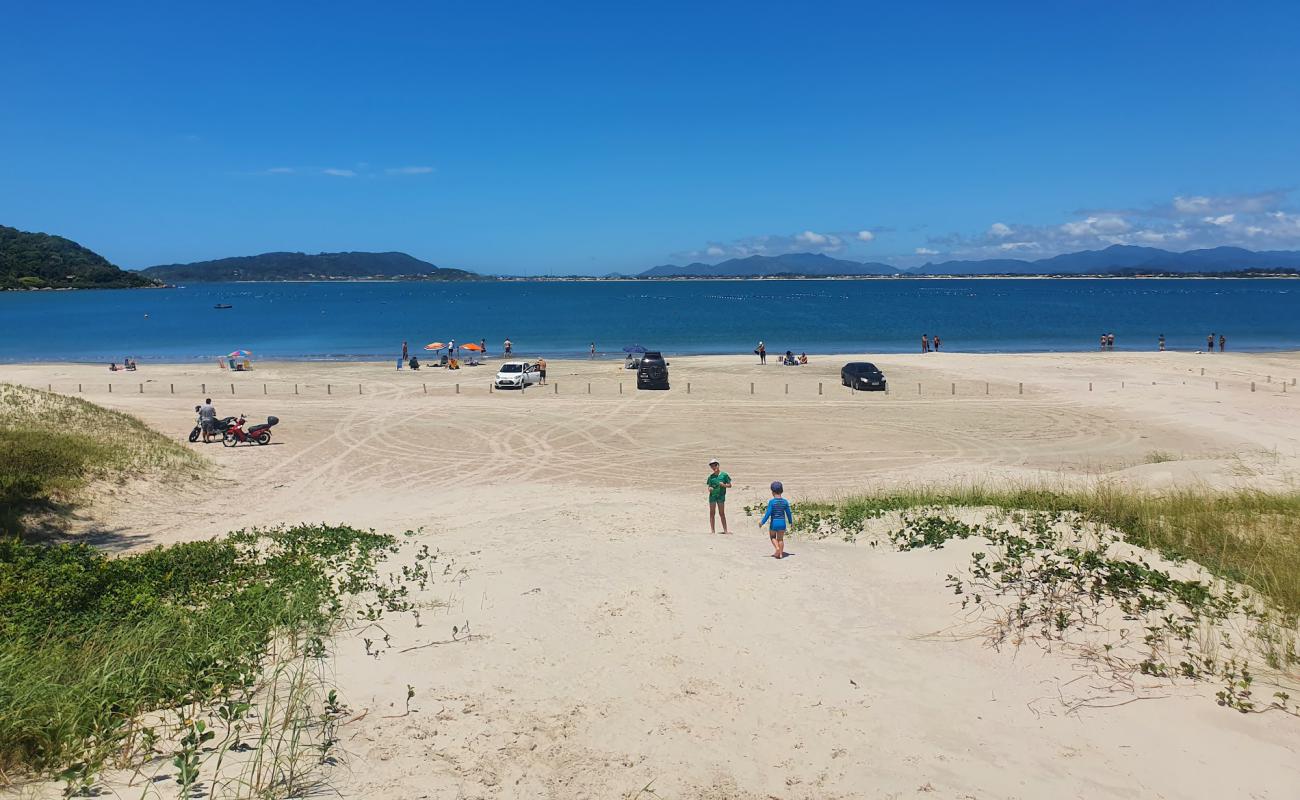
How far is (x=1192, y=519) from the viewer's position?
39.9 ft

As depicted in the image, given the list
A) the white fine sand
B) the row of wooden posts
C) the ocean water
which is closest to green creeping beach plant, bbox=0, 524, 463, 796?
the white fine sand

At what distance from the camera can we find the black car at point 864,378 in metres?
40.7

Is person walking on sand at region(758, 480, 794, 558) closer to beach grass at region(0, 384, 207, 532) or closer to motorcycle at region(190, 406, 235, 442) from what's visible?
beach grass at region(0, 384, 207, 532)

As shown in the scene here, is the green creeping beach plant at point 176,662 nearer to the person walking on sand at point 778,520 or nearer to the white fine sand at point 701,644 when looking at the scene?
the white fine sand at point 701,644

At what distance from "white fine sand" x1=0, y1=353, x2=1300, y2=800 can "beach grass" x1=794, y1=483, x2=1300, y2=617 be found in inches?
92.1

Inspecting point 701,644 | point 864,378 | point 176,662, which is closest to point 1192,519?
point 701,644

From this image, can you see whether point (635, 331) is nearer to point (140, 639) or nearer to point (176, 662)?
point (140, 639)

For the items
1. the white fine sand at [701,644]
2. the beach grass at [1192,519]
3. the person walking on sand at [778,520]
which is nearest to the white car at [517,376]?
the white fine sand at [701,644]

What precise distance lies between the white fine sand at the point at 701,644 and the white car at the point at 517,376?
46.7 ft

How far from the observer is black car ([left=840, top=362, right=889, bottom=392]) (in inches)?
1602

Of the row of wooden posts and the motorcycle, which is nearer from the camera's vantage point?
the motorcycle

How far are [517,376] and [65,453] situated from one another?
2487 centimetres

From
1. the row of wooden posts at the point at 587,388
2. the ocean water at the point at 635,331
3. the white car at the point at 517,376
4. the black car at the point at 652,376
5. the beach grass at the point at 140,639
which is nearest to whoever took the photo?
the beach grass at the point at 140,639

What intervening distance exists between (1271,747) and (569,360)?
56.2m
